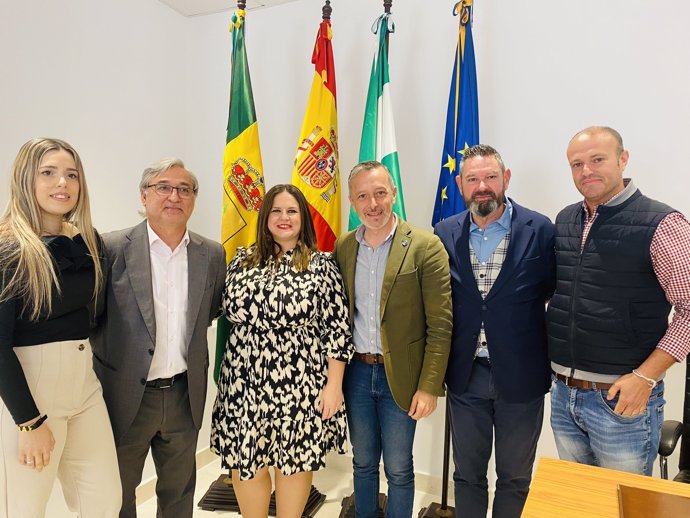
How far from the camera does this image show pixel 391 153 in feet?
8.61

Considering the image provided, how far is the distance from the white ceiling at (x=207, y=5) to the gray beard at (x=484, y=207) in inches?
82.8

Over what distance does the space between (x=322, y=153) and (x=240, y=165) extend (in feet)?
1.60

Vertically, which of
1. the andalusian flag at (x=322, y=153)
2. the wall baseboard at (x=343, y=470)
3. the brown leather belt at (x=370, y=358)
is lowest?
the wall baseboard at (x=343, y=470)

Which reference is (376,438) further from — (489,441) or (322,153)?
(322,153)

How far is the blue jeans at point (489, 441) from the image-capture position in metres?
1.90

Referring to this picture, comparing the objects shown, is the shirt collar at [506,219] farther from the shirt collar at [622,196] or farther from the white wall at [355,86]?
the white wall at [355,86]

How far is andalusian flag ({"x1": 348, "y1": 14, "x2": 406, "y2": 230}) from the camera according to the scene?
8.57 ft

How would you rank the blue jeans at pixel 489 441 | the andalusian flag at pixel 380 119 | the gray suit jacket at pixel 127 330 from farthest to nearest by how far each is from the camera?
the andalusian flag at pixel 380 119, the blue jeans at pixel 489 441, the gray suit jacket at pixel 127 330

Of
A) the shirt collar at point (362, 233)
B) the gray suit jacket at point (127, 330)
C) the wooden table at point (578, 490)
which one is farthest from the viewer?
the shirt collar at point (362, 233)

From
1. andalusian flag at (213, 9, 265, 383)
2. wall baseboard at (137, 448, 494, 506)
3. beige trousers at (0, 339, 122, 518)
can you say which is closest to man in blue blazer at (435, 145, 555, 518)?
wall baseboard at (137, 448, 494, 506)

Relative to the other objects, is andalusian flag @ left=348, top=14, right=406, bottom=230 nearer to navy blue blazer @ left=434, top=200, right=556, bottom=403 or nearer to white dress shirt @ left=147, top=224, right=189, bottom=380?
navy blue blazer @ left=434, top=200, right=556, bottom=403

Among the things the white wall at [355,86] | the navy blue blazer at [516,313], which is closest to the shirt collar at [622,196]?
the navy blue blazer at [516,313]

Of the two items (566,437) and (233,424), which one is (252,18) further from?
(566,437)

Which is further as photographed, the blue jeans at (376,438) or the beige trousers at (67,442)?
the blue jeans at (376,438)
